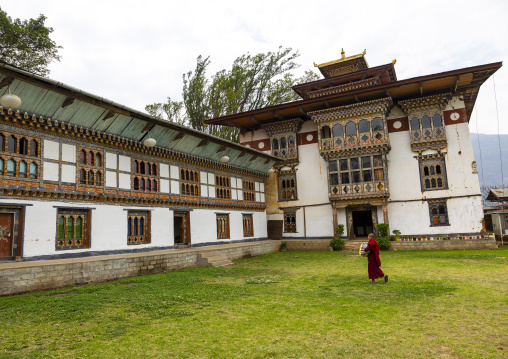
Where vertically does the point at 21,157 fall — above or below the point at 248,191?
above

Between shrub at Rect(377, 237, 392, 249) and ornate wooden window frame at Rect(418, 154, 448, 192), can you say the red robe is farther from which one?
ornate wooden window frame at Rect(418, 154, 448, 192)

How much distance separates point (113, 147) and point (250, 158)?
413 inches

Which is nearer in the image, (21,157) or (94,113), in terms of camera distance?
(21,157)

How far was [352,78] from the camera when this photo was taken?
2517cm

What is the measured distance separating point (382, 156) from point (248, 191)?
8.92 metres

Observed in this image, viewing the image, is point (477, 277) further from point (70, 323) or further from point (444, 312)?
point (70, 323)

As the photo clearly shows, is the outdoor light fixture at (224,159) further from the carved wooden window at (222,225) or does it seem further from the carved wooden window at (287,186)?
the carved wooden window at (287,186)

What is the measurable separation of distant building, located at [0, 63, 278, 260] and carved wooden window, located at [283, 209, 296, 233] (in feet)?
22.3

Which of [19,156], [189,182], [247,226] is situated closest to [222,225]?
[247,226]

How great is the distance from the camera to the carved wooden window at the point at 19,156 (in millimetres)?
10867

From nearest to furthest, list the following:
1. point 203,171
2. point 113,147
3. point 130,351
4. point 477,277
→ 1. point 130,351
2. point 477,277
3. point 113,147
4. point 203,171

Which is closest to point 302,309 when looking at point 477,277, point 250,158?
point 477,277

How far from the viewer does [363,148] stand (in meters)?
22.5

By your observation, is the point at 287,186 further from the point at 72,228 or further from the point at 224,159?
the point at 72,228
